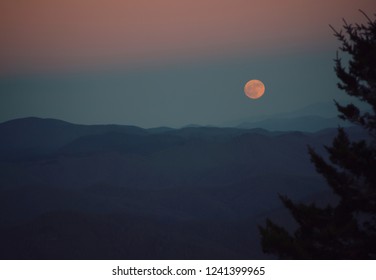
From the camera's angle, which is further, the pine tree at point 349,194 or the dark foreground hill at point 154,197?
the dark foreground hill at point 154,197

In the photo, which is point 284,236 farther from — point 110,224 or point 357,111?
point 110,224

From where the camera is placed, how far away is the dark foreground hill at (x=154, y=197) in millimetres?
26516

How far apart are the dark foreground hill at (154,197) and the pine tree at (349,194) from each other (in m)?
16.7

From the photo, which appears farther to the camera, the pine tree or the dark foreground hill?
the dark foreground hill

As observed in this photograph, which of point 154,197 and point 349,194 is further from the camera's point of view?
point 154,197

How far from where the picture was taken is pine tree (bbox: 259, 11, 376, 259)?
809 cm

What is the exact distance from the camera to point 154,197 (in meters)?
45.8

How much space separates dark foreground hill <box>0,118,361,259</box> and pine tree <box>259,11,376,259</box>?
16.7 metres

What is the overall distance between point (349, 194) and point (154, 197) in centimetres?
3870

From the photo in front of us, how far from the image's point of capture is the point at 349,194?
840 cm

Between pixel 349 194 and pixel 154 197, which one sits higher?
pixel 154 197

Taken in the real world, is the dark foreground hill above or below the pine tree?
above
